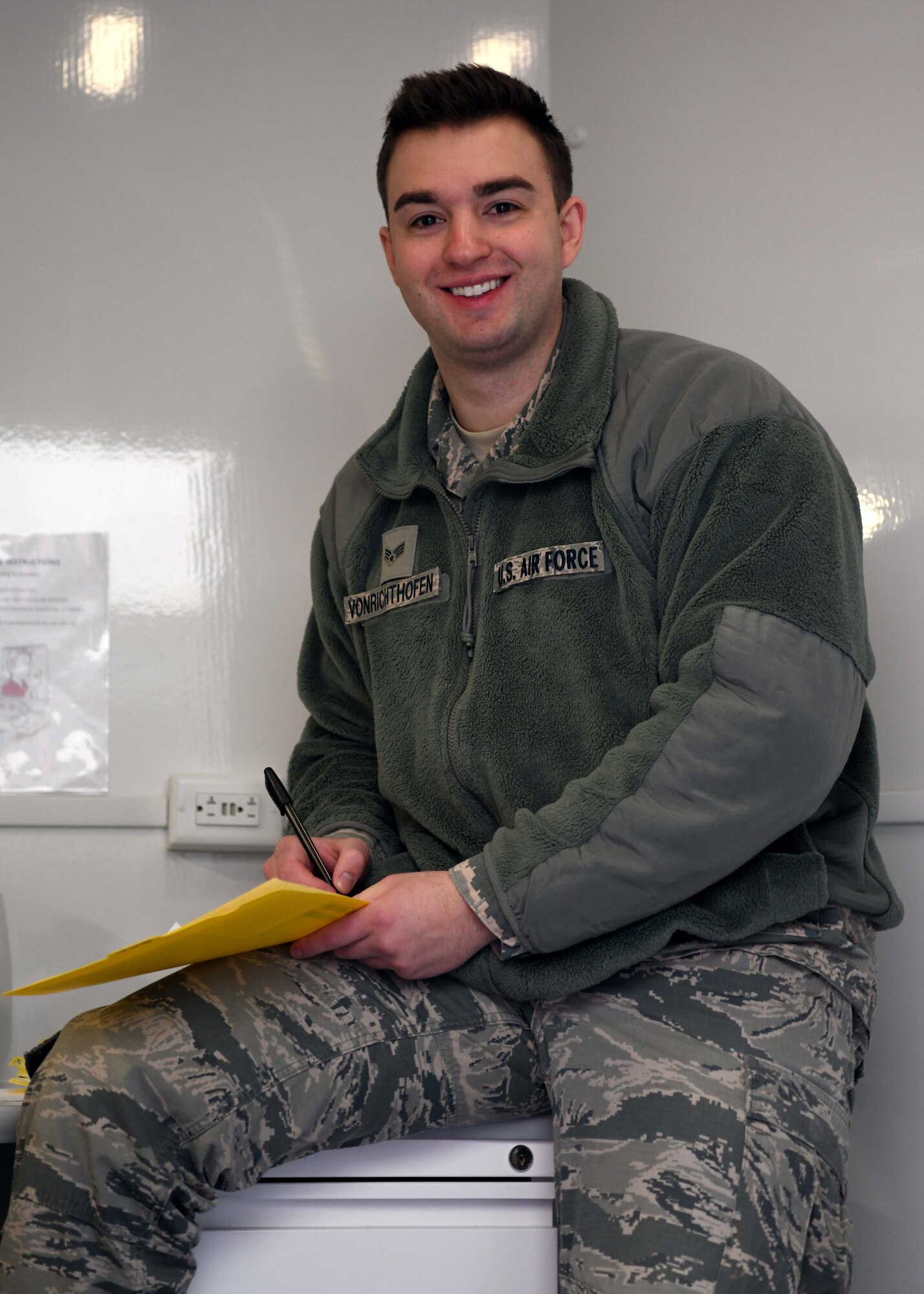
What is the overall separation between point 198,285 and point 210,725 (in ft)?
2.03

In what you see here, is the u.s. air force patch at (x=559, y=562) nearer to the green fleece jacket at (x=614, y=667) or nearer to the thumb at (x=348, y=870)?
the green fleece jacket at (x=614, y=667)

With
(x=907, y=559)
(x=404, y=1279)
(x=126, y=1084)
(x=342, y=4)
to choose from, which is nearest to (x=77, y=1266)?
(x=126, y=1084)

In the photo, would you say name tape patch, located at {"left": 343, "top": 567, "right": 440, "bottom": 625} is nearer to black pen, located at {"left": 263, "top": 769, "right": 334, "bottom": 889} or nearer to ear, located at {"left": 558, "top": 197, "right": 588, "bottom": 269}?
black pen, located at {"left": 263, "top": 769, "right": 334, "bottom": 889}

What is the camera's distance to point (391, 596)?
135 cm

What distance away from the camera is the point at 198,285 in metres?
1.74

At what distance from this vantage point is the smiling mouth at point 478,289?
131cm

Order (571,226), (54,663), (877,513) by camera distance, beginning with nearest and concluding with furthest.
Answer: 1. (571,226)
2. (877,513)
3. (54,663)

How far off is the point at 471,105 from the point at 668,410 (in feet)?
1.40

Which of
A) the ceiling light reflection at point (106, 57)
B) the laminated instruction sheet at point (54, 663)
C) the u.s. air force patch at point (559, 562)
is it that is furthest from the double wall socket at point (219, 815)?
the ceiling light reflection at point (106, 57)

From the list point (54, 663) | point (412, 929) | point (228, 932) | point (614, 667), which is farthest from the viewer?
point (54, 663)

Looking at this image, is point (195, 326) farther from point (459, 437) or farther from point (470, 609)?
point (470, 609)

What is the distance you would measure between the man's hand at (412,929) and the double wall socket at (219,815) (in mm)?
617

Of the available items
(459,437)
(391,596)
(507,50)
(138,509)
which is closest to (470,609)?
(391,596)

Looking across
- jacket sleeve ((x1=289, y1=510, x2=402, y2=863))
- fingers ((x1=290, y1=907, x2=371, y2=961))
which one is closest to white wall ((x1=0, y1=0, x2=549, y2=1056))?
jacket sleeve ((x1=289, y1=510, x2=402, y2=863))
